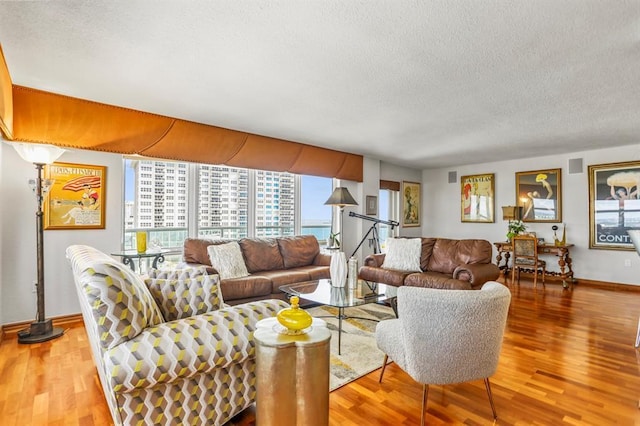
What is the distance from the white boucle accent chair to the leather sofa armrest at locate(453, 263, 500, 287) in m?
1.96

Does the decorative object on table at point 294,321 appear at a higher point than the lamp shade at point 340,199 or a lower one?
lower

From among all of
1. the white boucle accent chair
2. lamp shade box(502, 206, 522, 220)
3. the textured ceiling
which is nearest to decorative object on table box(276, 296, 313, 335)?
the white boucle accent chair

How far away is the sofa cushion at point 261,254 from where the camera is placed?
4051 millimetres

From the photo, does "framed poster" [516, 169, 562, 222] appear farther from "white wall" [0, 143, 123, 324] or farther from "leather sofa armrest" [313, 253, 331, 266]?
"white wall" [0, 143, 123, 324]

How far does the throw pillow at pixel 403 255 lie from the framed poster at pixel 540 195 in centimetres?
327

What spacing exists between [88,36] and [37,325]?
2726 millimetres

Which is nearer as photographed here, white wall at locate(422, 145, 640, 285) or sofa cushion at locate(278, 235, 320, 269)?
sofa cushion at locate(278, 235, 320, 269)

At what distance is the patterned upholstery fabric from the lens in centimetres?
184

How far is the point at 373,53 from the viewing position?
7.39 feet

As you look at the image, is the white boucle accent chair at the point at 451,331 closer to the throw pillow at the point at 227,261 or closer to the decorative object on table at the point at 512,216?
the throw pillow at the point at 227,261

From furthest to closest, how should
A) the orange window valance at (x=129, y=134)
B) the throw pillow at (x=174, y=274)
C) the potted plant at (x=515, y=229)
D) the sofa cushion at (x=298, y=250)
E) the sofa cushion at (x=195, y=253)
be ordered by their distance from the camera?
1. the potted plant at (x=515, y=229)
2. the sofa cushion at (x=298, y=250)
3. the sofa cushion at (x=195, y=253)
4. the orange window valance at (x=129, y=134)
5. the throw pillow at (x=174, y=274)

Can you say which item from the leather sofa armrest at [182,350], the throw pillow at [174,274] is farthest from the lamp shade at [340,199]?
the leather sofa armrest at [182,350]

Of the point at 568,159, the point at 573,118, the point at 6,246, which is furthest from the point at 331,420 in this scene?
the point at 568,159

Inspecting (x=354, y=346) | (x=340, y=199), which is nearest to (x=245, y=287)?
(x=354, y=346)
